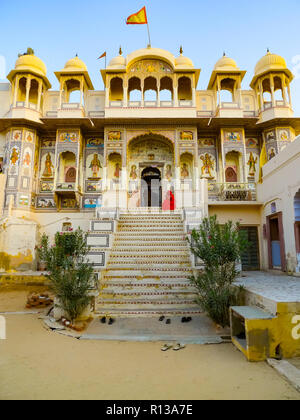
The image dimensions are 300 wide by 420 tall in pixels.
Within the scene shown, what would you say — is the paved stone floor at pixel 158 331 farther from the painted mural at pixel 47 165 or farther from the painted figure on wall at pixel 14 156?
the painted figure on wall at pixel 14 156

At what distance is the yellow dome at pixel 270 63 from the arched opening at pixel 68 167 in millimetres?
12818

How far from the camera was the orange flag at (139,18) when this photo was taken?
15.4 meters

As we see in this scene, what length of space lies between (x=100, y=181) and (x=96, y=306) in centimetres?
1115

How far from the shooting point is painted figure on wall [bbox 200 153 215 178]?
1625 centimetres

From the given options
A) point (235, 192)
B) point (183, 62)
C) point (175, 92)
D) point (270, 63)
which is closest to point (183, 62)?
point (183, 62)

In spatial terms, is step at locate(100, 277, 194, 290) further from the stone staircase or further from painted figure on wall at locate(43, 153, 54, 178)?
painted figure on wall at locate(43, 153, 54, 178)

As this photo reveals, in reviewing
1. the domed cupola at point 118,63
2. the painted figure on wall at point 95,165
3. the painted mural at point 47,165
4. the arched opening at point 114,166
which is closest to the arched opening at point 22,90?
the painted mural at point 47,165

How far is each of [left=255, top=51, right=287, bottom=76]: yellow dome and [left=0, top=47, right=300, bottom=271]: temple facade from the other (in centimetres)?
7

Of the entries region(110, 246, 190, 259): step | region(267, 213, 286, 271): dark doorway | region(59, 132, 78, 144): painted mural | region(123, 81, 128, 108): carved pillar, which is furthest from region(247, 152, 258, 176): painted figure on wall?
region(59, 132, 78, 144): painted mural

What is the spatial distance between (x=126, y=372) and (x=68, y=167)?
48.2ft

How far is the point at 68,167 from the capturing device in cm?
1630
